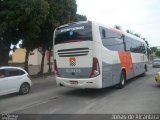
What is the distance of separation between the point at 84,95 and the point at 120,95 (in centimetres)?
178

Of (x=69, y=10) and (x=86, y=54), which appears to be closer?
(x=86, y=54)

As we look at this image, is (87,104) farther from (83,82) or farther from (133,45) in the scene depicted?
(133,45)

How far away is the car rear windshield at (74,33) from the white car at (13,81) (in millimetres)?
2626

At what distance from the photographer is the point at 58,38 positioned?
1420 centimetres

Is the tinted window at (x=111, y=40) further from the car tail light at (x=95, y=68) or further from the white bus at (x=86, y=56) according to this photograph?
the car tail light at (x=95, y=68)

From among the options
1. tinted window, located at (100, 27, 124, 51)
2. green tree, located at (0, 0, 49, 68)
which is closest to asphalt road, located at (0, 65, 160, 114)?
tinted window, located at (100, 27, 124, 51)

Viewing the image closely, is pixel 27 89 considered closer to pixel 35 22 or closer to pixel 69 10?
pixel 35 22

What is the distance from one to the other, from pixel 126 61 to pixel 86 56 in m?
4.98

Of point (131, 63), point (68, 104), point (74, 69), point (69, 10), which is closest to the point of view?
point (68, 104)

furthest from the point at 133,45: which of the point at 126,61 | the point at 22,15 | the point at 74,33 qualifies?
the point at 22,15

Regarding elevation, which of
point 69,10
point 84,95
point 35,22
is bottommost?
point 84,95

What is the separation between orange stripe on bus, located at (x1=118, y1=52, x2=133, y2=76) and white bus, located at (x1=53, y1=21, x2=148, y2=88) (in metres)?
0.88

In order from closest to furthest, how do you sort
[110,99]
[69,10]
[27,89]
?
[110,99]
[27,89]
[69,10]

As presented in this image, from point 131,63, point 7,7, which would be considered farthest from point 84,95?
point 7,7
